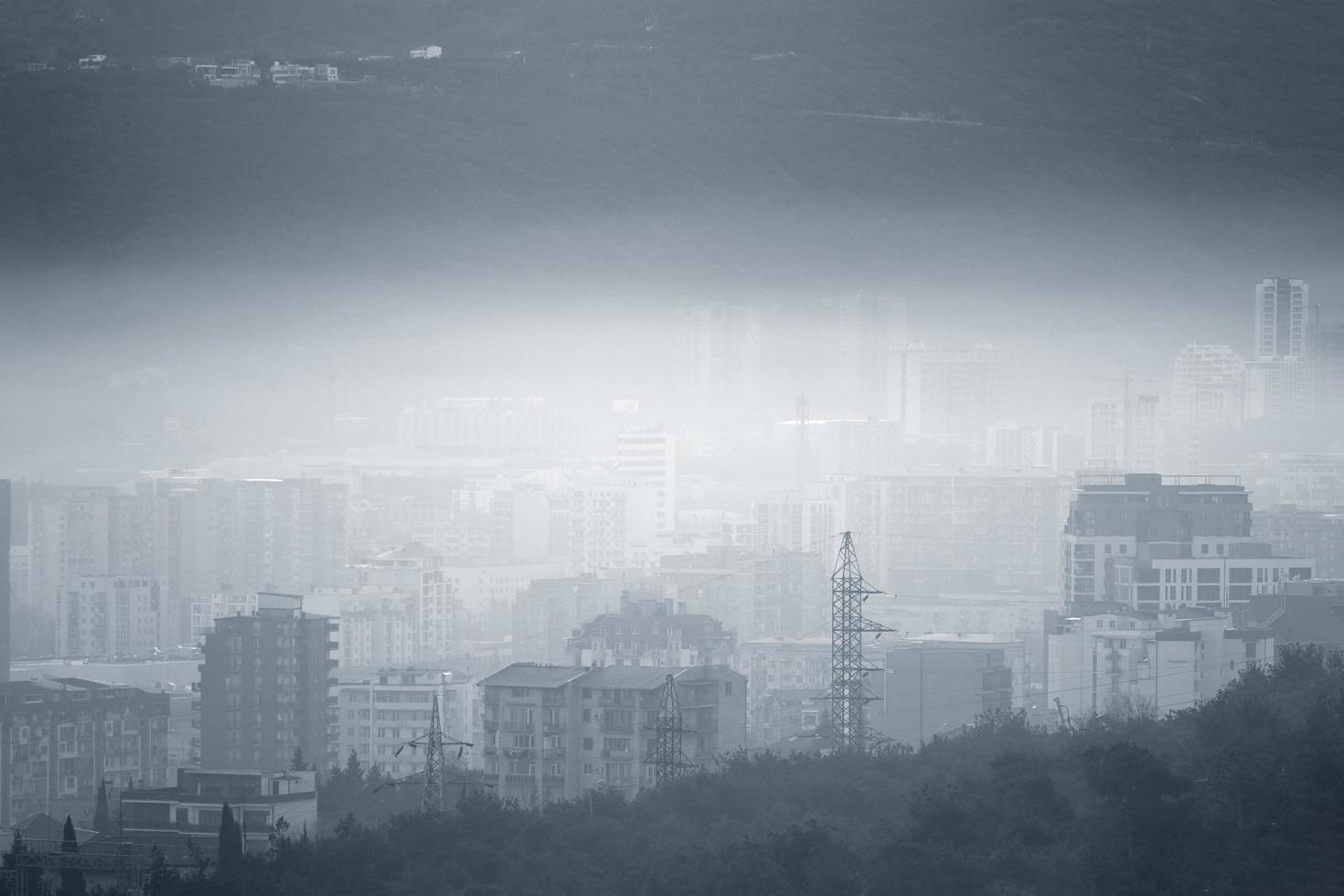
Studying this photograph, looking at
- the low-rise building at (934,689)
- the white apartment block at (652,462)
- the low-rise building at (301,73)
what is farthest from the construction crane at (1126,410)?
the low-rise building at (934,689)

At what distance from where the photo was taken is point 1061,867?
5.82 m

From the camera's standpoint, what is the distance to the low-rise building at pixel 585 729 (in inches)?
360

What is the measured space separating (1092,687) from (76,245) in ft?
26.0

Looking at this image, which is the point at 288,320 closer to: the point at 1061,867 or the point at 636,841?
the point at 636,841

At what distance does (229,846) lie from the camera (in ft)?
23.6

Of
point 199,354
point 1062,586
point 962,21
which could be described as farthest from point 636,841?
point 962,21

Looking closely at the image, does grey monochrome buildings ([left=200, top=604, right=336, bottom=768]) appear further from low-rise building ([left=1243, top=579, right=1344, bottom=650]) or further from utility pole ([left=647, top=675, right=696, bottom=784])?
low-rise building ([left=1243, top=579, right=1344, bottom=650])

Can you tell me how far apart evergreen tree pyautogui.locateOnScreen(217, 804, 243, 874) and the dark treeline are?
0.09m

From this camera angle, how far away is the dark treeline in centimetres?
578

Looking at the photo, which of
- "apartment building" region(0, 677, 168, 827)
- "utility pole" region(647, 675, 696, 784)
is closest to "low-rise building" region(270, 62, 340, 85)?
"apartment building" region(0, 677, 168, 827)

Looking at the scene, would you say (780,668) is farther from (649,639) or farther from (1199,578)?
(1199,578)

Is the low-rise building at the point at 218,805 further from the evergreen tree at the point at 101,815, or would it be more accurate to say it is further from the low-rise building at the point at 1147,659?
the low-rise building at the point at 1147,659

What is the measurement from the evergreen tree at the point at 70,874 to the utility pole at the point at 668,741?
6.52 feet

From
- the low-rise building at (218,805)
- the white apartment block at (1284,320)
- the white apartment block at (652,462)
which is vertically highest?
the white apartment block at (1284,320)
